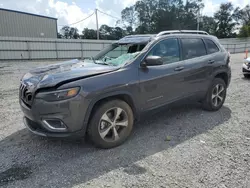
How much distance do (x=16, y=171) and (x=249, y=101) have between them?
18.9 feet

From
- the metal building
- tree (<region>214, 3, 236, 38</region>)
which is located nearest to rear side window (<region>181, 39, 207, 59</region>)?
the metal building

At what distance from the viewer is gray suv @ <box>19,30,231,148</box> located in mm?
2742

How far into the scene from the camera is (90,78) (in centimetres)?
286

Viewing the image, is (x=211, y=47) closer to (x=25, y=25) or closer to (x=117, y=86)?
(x=117, y=86)

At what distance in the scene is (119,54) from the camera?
3.86 metres

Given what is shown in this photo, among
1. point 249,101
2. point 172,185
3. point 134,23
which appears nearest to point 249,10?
point 134,23

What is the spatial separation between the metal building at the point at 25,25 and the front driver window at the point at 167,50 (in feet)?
89.3

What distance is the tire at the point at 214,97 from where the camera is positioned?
4668 mm

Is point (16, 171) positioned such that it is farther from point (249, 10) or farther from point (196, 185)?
point (249, 10)

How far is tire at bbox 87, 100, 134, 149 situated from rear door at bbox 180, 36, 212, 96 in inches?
60.0

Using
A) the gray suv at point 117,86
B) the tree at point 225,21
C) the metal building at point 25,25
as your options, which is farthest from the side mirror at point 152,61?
the tree at point 225,21

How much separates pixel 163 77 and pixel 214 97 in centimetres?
190

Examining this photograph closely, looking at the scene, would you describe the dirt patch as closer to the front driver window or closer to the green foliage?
the front driver window

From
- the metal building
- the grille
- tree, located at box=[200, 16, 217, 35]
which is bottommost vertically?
the grille
